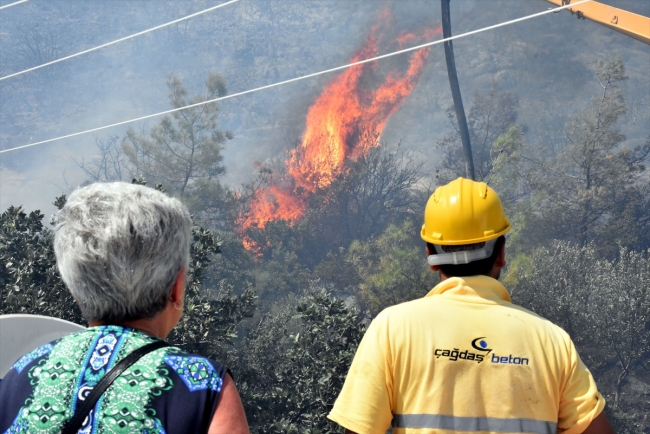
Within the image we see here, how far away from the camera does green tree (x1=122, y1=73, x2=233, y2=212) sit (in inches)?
1013

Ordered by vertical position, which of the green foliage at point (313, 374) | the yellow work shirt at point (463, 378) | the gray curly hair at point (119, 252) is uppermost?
the gray curly hair at point (119, 252)

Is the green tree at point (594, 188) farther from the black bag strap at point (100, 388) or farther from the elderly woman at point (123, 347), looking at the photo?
the black bag strap at point (100, 388)

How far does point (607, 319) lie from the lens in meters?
15.8

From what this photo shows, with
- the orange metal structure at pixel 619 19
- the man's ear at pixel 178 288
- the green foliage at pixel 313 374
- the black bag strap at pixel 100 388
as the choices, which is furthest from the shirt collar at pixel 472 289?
the orange metal structure at pixel 619 19

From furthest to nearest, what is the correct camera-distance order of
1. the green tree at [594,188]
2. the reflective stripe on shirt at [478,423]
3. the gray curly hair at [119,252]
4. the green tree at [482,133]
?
the green tree at [482,133] < the green tree at [594,188] < the reflective stripe on shirt at [478,423] < the gray curly hair at [119,252]

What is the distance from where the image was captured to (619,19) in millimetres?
17031

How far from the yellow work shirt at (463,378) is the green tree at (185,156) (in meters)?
23.9

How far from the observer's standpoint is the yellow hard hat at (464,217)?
77.0 inches

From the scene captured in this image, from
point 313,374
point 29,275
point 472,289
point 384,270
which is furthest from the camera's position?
point 384,270

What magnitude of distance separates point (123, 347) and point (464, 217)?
3.40 feet

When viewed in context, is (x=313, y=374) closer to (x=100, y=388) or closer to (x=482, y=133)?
(x=100, y=388)

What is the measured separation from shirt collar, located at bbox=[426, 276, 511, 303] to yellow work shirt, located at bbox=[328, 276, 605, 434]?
61 mm

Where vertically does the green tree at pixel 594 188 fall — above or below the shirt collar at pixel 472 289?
below

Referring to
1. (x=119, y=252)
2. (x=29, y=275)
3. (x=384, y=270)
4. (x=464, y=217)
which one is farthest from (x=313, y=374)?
(x=384, y=270)
